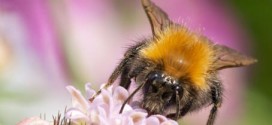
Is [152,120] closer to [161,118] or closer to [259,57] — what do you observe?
[161,118]

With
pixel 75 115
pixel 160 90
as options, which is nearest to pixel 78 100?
pixel 75 115

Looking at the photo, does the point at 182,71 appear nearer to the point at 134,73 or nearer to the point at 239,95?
the point at 134,73

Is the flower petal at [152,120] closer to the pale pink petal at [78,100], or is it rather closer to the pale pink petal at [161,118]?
the pale pink petal at [161,118]

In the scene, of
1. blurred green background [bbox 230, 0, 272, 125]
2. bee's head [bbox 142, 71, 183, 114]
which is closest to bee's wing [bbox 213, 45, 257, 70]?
bee's head [bbox 142, 71, 183, 114]

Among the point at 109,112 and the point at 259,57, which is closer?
the point at 109,112

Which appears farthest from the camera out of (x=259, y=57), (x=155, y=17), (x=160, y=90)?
(x=259, y=57)

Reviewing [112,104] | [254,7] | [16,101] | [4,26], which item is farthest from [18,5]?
[112,104]

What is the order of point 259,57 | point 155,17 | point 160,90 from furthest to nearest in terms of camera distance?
point 259,57 < point 155,17 < point 160,90
